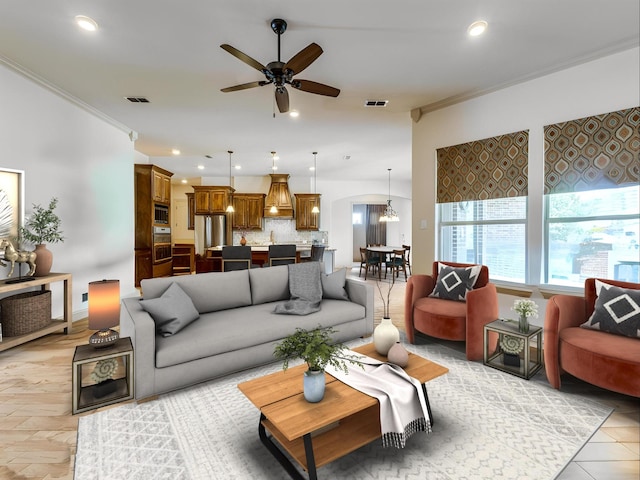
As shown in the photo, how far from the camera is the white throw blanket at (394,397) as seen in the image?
165 centimetres

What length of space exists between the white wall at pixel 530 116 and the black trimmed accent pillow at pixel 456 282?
2.73 feet

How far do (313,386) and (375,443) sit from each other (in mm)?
628

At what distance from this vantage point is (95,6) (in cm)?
240

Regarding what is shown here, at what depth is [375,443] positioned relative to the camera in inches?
73.9

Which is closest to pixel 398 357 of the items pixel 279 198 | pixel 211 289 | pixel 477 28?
pixel 211 289

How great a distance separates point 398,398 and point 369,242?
10863 mm

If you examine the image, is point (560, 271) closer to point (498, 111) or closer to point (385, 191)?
point (498, 111)

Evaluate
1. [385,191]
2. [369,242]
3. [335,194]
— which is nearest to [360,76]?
[335,194]

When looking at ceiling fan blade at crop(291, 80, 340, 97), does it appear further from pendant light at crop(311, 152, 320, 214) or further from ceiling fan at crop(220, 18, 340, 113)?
pendant light at crop(311, 152, 320, 214)

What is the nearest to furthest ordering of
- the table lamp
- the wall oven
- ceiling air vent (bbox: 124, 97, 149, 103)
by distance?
the table lamp → ceiling air vent (bbox: 124, 97, 149, 103) → the wall oven

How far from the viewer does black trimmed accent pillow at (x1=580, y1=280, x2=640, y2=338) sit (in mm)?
2344

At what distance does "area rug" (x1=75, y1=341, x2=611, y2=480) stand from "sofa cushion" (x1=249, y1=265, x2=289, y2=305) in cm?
109

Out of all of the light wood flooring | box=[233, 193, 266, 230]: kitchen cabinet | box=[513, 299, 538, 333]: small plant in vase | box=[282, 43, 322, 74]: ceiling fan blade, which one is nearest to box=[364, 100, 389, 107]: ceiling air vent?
box=[282, 43, 322, 74]: ceiling fan blade

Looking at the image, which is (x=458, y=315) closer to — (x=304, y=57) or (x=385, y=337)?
(x=385, y=337)
